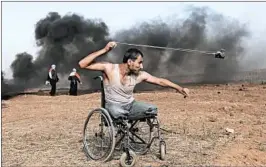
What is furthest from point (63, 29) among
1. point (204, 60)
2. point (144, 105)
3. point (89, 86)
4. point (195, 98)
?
point (144, 105)

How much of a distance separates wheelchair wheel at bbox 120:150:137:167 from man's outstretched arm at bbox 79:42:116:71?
1341mm

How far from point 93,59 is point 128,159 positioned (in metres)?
1.57

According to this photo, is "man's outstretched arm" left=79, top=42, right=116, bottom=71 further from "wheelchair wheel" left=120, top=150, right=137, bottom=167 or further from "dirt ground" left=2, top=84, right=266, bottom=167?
"dirt ground" left=2, top=84, right=266, bottom=167

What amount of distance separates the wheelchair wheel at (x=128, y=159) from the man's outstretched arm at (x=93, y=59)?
134 centimetres

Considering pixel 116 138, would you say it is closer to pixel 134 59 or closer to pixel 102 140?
pixel 102 140

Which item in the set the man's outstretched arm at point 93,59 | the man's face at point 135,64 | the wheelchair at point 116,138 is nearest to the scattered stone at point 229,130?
the wheelchair at point 116,138

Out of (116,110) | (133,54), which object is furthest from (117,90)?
(133,54)

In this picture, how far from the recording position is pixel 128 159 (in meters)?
7.73

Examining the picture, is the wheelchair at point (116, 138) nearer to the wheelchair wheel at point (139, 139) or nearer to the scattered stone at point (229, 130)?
the wheelchair wheel at point (139, 139)

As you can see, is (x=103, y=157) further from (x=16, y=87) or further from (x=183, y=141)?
(x=16, y=87)

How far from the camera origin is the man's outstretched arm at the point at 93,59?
7668 mm

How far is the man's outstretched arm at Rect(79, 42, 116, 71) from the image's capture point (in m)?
7.67

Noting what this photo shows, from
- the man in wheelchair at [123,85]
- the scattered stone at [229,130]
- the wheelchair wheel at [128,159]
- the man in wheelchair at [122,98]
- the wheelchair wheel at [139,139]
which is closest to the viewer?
the wheelchair wheel at [128,159]

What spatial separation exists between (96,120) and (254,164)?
11.2 ft
